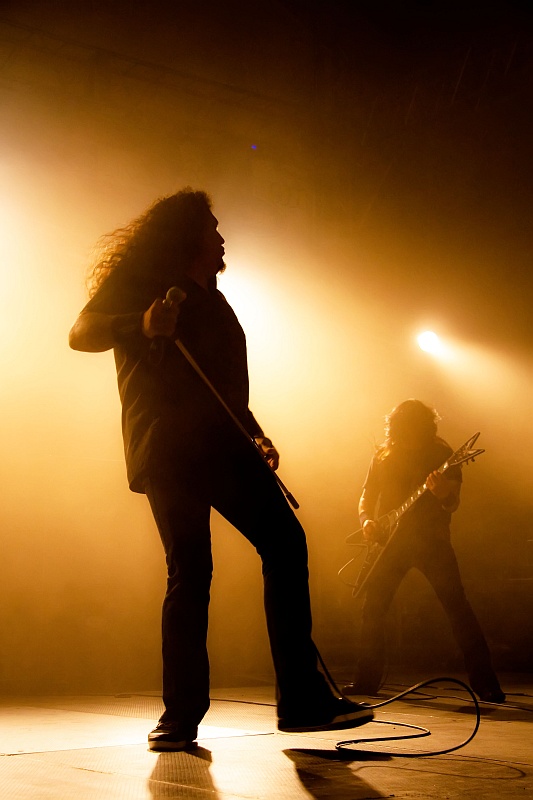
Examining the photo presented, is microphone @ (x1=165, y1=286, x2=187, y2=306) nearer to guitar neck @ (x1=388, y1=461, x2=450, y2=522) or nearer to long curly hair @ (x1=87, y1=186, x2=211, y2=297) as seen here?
long curly hair @ (x1=87, y1=186, x2=211, y2=297)

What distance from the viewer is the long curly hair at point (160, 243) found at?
2473 mm

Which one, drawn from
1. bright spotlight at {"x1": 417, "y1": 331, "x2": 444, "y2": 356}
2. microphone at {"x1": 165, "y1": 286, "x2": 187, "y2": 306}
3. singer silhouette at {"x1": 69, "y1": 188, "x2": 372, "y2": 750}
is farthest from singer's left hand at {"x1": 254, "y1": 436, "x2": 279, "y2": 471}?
bright spotlight at {"x1": 417, "y1": 331, "x2": 444, "y2": 356}

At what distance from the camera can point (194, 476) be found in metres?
2.26

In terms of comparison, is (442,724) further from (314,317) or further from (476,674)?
(314,317)

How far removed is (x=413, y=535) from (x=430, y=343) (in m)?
4.24

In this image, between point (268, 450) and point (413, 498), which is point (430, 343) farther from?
point (268, 450)

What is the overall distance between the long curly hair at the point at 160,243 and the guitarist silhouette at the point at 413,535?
6.99 ft

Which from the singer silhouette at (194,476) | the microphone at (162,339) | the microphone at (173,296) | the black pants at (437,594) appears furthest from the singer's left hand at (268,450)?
the black pants at (437,594)

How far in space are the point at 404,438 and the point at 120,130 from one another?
4.29 m

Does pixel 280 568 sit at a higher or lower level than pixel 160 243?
lower

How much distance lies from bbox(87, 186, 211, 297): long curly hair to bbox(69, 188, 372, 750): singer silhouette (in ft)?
0.04

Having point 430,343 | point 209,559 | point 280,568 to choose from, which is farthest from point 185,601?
point 430,343

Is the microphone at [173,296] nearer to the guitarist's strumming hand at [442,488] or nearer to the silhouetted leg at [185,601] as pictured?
the silhouetted leg at [185,601]

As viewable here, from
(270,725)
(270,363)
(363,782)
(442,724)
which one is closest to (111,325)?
(363,782)
